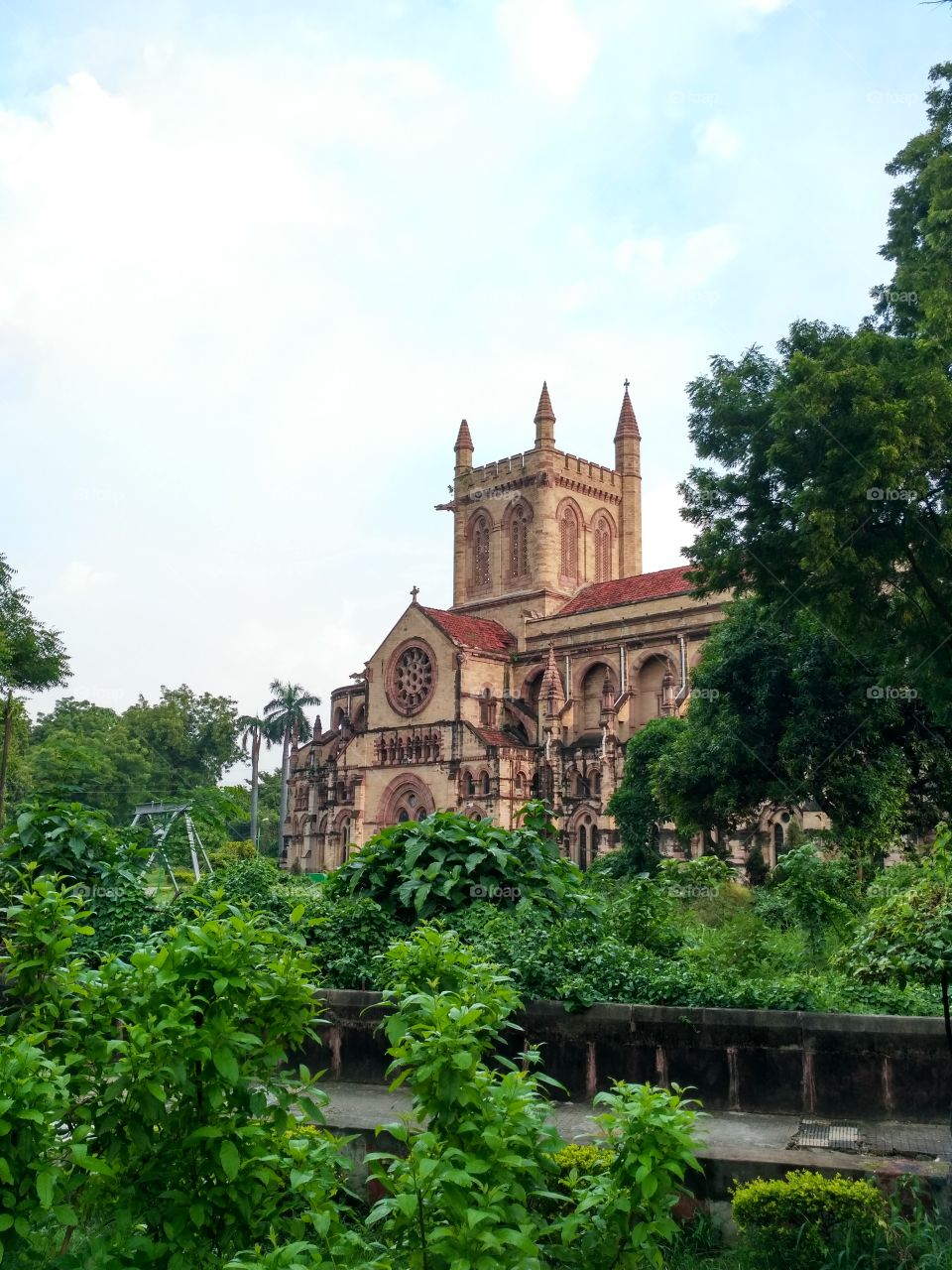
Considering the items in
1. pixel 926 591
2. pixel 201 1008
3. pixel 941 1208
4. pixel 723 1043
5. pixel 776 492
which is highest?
pixel 776 492

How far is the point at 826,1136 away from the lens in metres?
6.80

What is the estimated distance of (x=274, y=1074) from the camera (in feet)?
16.3

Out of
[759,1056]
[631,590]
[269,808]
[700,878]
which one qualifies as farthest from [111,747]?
[759,1056]

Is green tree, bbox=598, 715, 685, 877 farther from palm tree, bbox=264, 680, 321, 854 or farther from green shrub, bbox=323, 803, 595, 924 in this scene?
palm tree, bbox=264, 680, 321, 854

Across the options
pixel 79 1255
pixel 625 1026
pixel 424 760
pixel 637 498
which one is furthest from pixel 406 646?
pixel 79 1255

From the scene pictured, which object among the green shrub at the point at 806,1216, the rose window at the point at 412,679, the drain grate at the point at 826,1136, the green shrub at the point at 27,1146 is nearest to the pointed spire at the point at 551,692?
the rose window at the point at 412,679

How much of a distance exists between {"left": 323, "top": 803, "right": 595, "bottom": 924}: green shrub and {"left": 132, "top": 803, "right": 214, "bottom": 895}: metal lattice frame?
204 cm

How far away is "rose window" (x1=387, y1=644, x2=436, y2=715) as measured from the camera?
54000 millimetres

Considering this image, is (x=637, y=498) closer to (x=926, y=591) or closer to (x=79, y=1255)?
(x=926, y=591)

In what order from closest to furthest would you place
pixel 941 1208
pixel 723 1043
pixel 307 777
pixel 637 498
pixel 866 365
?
pixel 941 1208 → pixel 723 1043 → pixel 866 365 → pixel 307 777 → pixel 637 498

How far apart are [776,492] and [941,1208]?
46.7 feet

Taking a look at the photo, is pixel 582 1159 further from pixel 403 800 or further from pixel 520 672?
pixel 520 672

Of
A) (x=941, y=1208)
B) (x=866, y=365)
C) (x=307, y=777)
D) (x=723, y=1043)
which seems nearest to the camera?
(x=941, y=1208)

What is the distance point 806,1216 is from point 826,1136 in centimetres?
142
